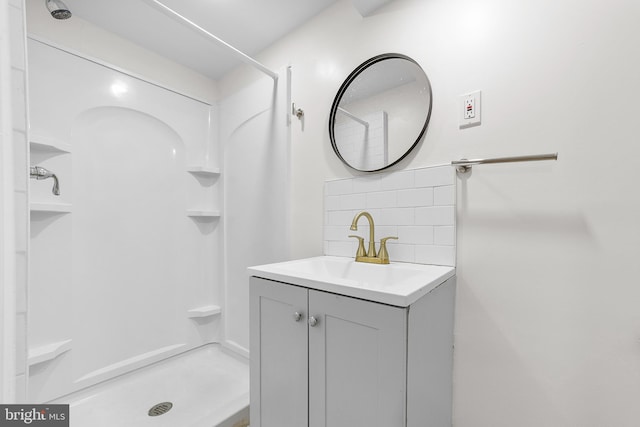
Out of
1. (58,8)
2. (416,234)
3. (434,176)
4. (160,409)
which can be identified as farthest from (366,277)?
(58,8)

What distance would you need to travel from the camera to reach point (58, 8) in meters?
1.26

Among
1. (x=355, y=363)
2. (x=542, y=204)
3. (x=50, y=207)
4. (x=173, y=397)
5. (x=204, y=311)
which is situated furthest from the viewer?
(x=204, y=311)

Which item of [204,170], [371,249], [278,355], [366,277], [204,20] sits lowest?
[278,355]

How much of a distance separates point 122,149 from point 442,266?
190 centimetres

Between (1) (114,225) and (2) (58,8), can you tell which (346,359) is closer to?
(1) (114,225)

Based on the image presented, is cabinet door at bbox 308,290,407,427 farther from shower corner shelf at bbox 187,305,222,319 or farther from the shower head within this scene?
the shower head

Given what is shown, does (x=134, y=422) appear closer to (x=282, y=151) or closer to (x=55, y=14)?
(x=282, y=151)

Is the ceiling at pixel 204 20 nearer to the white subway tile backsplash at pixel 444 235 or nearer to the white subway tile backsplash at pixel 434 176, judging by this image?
the white subway tile backsplash at pixel 434 176

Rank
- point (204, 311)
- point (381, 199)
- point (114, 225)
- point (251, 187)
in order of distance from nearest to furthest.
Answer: point (381, 199) → point (114, 225) → point (251, 187) → point (204, 311)

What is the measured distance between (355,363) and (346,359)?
3cm

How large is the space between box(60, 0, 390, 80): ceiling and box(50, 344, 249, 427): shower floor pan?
183cm

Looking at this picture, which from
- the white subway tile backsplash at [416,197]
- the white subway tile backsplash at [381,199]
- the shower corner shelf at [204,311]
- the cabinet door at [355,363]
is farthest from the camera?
the shower corner shelf at [204,311]

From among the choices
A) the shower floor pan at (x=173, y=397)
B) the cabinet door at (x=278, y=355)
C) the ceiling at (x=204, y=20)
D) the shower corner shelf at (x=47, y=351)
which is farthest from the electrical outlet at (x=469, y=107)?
the shower corner shelf at (x=47, y=351)

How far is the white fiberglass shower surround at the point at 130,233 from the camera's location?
1384 mm
